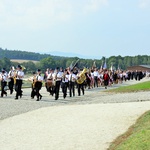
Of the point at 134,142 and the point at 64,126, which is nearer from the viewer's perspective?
the point at 134,142

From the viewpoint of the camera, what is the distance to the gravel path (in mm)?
11188

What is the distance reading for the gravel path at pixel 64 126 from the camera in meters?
11.2

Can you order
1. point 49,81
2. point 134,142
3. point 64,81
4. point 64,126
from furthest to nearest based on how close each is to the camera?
1. point 49,81
2. point 64,81
3. point 64,126
4. point 134,142

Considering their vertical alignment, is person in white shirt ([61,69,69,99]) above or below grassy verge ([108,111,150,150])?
above

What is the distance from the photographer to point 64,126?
14094mm

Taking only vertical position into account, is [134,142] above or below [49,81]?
below

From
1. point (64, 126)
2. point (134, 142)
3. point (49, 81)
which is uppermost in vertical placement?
point (49, 81)

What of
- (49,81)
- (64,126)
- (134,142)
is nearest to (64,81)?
(49,81)

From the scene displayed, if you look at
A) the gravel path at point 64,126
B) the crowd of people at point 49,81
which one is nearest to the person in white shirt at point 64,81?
the crowd of people at point 49,81

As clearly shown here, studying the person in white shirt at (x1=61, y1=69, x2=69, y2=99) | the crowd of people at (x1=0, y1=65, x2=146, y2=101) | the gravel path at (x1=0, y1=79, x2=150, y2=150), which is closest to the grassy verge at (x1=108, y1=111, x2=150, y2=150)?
Result: the gravel path at (x1=0, y1=79, x2=150, y2=150)

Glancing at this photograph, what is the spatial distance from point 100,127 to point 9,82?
57.8 ft

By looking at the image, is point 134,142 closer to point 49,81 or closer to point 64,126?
point 64,126

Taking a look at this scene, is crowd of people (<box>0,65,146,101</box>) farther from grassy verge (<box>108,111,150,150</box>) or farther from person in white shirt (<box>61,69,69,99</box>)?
grassy verge (<box>108,111,150,150</box>)

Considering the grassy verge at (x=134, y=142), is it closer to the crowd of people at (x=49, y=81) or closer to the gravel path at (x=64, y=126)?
the gravel path at (x=64, y=126)
